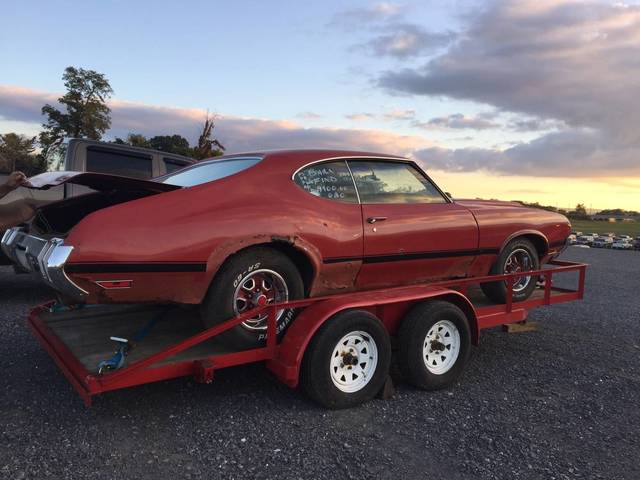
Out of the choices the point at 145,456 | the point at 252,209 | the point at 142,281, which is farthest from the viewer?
the point at 252,209

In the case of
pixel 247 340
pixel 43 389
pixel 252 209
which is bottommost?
pixel 43 389

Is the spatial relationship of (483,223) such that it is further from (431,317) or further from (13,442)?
(13,442)

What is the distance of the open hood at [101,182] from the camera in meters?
3.32

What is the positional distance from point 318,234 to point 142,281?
4.05 ft

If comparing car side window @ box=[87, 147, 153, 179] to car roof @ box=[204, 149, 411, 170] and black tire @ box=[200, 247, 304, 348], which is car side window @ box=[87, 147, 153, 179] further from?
black tire @ box=[200, 247, 304, 348]

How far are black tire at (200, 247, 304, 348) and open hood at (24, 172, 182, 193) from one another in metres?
0.65

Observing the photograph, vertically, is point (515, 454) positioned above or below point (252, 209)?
below

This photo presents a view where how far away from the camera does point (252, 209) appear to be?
3.54 m

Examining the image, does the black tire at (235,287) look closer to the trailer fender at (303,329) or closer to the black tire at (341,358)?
the trailer fender at (303,329)

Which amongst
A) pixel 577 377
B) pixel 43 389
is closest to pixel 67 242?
pixel 43 389

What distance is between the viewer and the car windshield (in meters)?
3.91

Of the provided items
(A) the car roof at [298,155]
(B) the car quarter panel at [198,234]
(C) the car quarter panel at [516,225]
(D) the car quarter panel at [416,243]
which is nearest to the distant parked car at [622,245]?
(C) the car quarter panel at [516,225]

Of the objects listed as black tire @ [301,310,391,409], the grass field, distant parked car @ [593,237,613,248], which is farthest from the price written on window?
the grass field

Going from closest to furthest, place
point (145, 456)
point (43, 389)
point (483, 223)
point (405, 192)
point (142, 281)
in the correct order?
point (145, 456), point (142, 281), point (43, 389), point (405, 192), point (483, 223)
